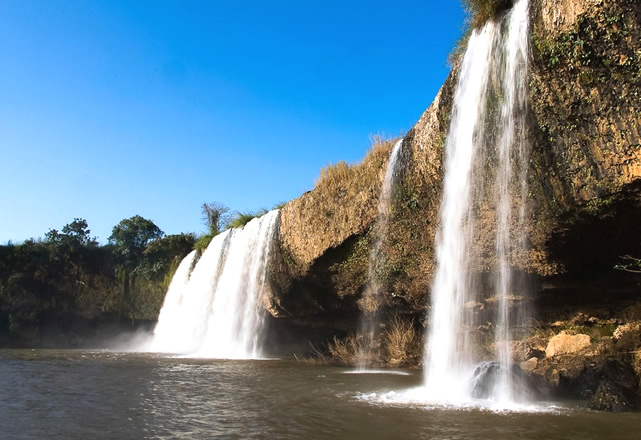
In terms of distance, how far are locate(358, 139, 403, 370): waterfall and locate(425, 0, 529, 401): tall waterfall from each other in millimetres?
1945

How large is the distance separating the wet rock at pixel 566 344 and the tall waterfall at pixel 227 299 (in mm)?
10272

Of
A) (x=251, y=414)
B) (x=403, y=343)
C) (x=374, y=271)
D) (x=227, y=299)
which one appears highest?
(x=374, y=271)

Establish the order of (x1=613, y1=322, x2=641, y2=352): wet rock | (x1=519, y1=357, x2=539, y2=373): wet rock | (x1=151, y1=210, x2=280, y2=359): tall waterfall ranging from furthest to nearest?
(x1=151, y1=210, x2=280, y2=359): tall waterfall, (x1=519, y1=357, x2=539, y2=373): wet rock, (x1=613, y1=322, x2=641, y2=352): wet rock

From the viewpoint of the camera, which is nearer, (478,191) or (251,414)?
(251,414)

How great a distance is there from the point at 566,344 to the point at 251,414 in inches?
245

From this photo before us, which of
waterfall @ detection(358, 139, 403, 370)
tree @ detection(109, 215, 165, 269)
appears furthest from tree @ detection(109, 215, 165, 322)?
waterfall @ detection(358, 139, 403, 370)

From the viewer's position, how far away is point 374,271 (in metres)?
14.4

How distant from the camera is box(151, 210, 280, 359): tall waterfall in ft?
63.2

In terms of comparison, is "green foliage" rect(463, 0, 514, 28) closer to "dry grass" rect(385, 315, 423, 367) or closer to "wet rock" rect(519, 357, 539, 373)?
"wet rock" rect(519, 357, 539, 373)

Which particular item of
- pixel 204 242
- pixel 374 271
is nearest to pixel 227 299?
pixel 204 242

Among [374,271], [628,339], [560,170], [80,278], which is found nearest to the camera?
[628,339]

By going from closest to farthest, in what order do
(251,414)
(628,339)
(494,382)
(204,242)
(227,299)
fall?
1. (251,414)
2. (494,382)
3. (628,339)
4. (227,299)
5. (204,242)

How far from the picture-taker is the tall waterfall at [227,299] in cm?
1927

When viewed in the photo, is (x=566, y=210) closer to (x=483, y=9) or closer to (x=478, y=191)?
(x=478, y=191)
